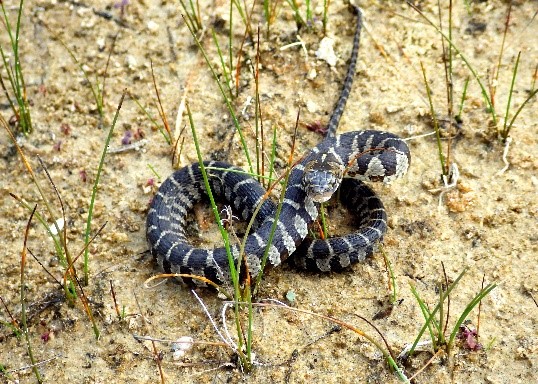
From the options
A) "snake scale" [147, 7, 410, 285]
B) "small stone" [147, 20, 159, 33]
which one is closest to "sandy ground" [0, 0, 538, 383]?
"small stone" [147, 20, 159, 33]

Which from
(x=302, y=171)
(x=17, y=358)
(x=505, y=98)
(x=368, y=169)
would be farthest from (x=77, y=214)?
(x=505, y=98)

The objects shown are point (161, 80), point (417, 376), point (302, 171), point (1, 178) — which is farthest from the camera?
point (161, 80)

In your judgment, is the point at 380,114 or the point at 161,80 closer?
the point at 380,114

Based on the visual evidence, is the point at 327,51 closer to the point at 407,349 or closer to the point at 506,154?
the point at 506,154

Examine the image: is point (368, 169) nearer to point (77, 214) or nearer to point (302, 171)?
point (302, 171)

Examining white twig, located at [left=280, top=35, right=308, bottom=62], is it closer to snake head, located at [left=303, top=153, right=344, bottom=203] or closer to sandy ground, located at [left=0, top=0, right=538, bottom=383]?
sandy ground, located at [left=0, top=0, right=538, bottom=383]
